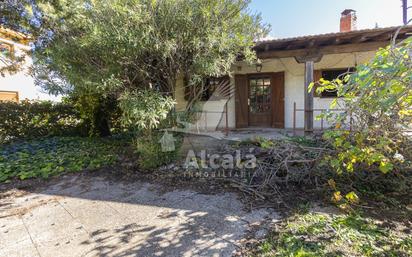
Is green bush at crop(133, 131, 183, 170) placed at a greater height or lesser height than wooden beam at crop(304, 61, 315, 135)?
lesser

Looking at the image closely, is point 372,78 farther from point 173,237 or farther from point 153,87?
point 153,87

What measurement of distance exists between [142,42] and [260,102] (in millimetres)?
5483

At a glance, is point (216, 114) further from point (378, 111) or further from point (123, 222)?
point (378, 111)

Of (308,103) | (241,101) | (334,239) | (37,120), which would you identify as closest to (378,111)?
(334,239)

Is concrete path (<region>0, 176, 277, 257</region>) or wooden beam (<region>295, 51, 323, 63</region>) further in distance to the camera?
wooden beam (<region>295, 51, 323, 63</region>)

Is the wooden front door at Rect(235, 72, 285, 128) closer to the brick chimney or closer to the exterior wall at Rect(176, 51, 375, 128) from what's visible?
the exterior wall at Rect(176, 51, 375, 128)

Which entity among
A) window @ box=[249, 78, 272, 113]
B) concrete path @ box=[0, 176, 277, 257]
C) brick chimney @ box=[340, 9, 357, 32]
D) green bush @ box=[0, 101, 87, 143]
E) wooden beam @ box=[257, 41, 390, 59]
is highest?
brick chimney @ box=[340, 9, 357, 32]

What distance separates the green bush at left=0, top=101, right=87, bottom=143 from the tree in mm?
3636

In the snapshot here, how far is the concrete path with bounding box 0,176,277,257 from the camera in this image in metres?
2.39

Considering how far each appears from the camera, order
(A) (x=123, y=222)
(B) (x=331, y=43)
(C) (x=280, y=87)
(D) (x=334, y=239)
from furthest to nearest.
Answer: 1. (C) (x=280, y=87)
2. (B) (x=331, y=43)
3. (A) (x=123, y=222)
4. (D) (x=334, y=239)

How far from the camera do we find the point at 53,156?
5820mm

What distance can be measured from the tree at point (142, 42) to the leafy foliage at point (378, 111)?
232cm

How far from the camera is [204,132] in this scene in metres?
7.58

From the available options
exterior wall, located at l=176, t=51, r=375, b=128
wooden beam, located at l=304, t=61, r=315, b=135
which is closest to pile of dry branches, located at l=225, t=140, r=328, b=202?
wooden beam, located at l=304, t=61, r=315, b=135
